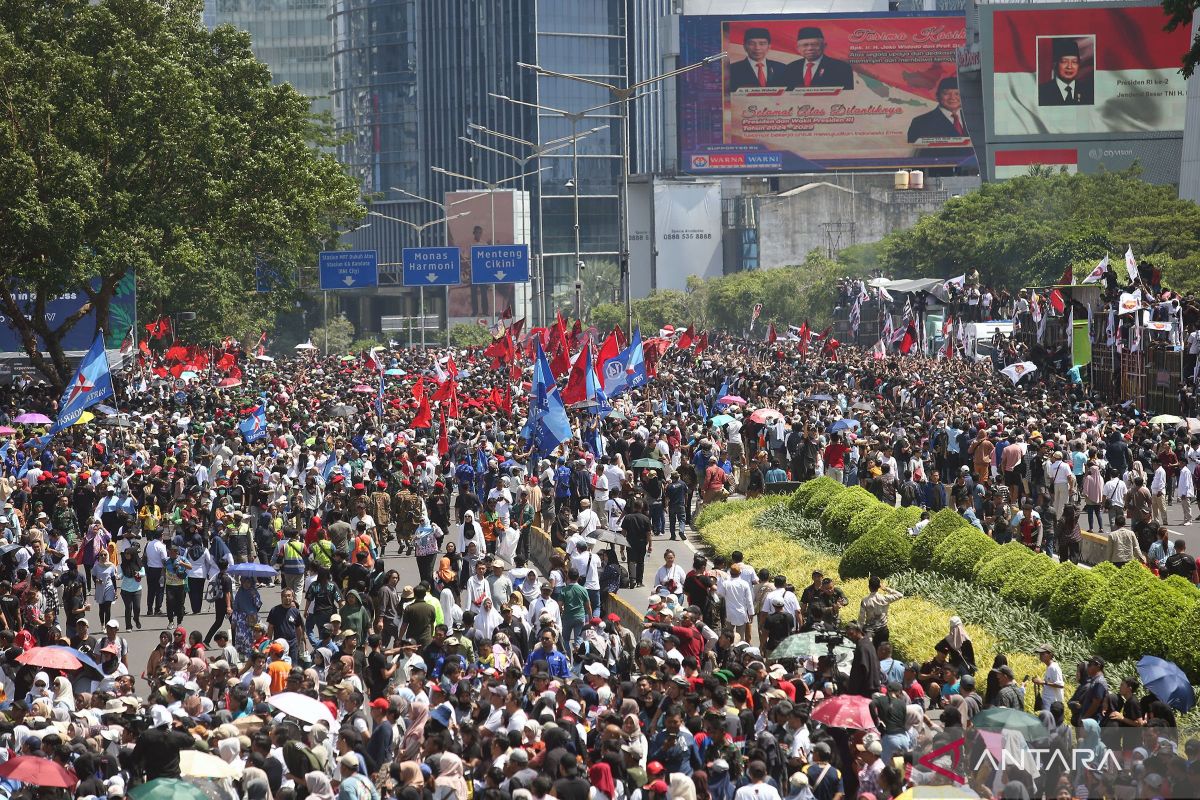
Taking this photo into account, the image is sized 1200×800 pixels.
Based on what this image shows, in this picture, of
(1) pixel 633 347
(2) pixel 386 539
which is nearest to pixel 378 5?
(1) pixel 633 347

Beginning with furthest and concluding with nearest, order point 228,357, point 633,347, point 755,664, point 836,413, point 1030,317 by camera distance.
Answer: point 228,357 → point 1030,317 → point 633,347 → point 836,413 → point 755,664

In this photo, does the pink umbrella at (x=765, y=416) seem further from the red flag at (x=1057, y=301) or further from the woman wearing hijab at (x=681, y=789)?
the woman wearing hijab at (x=681, y=789)

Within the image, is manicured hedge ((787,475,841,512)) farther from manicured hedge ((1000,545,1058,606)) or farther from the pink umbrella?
manicured hedge ((1000,545,1058,606))

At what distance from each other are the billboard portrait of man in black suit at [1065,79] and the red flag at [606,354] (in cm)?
6846

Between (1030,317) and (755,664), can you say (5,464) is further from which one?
(1030,317)

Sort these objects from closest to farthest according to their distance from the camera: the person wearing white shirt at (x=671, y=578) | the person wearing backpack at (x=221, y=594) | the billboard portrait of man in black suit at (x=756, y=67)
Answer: the person wearing white shirt at (x=671, y=578) → the person wearing backpack at (x=221, y=594) → the billboard portrait of man in black suit at (x=756, y=67)

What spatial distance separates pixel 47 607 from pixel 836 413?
18.6m

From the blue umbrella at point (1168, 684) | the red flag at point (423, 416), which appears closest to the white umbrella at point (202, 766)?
the blue umbrella at point (1168, 684)

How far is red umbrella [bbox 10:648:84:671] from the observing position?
1444cm

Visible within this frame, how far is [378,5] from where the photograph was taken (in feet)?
511

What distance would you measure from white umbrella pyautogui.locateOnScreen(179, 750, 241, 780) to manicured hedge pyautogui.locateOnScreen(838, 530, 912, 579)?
9.99 m

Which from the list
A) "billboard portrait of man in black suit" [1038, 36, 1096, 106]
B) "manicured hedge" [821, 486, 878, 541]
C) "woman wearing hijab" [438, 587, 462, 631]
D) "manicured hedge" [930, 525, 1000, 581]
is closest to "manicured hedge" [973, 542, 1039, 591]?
"manicured hedge" [930, 525, 1000, 581]

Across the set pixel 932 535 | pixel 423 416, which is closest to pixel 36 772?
pixel 932 535

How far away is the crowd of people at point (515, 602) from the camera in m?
11.7
